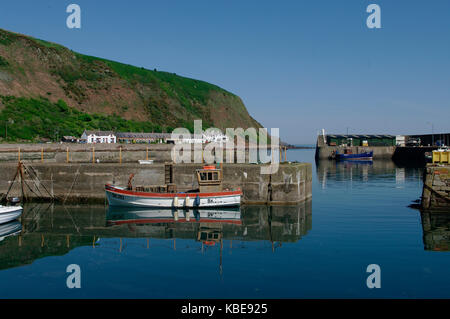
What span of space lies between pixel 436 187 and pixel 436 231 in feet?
23.2

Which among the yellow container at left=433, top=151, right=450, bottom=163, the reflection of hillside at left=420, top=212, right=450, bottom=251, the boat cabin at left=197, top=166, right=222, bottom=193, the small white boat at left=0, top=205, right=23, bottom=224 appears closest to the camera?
the reflection of hillside at left=420, top=212, right=450, bottom=251

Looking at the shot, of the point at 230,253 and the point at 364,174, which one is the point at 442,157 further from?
the point at 364,174

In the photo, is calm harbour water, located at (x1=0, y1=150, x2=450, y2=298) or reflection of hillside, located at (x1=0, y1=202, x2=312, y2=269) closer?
calm harbour water, located at (x1=0, y1=150, x2=450, y2=298)

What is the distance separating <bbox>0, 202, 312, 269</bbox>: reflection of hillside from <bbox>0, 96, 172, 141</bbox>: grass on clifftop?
240ft

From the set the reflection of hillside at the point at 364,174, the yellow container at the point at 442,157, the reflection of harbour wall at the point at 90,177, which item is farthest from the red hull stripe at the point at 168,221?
the reflection of hillside at the point at 364,174

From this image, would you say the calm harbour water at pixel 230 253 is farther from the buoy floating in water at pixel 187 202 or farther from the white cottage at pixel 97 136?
the white cottage at pixel 97 136

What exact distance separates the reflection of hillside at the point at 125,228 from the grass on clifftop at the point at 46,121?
240 feet

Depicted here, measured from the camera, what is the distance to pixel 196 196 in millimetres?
31875

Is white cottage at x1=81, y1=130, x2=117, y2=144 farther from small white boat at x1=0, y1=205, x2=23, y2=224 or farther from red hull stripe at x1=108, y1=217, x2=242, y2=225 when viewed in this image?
red hull stripe at x1=108, y1=217, x2=242, y2=225

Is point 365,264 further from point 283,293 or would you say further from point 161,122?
point 161,122

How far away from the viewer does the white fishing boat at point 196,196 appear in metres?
31.8

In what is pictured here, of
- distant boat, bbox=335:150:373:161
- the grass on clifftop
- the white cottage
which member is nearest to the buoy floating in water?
the grass on clifftop

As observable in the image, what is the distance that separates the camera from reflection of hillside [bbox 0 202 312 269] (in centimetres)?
2184
